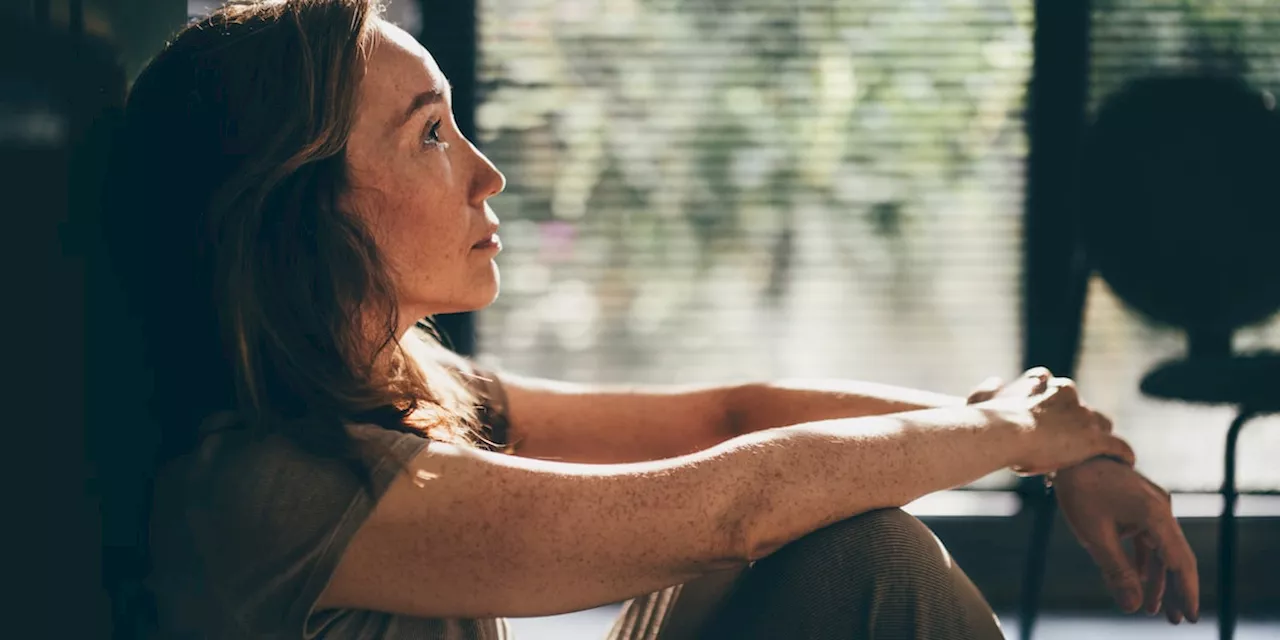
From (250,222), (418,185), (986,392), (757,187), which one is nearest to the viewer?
(250,222)

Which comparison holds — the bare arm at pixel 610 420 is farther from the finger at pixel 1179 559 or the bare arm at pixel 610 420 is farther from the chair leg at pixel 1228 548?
the chair leg at pixel 1228 548

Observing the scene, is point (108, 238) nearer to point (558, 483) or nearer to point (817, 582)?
point (558, 483)

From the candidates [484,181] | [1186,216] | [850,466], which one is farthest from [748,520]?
[1186,216]

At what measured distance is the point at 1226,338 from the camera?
2.26 metres

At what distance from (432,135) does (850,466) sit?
0.52m

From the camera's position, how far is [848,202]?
2.62m

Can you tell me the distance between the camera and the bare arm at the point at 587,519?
3.07 ft

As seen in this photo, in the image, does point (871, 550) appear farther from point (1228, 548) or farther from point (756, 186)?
point (756, 186)

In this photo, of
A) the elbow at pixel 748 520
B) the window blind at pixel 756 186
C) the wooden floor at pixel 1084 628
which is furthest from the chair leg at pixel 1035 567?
the elbow at pixel 748 520

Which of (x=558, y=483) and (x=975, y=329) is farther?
(x=975, y=329)

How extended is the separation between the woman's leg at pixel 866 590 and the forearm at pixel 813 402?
12.9 inches

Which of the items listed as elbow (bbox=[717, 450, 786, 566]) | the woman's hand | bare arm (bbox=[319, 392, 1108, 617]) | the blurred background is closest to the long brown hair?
bare arm (bbox=[319, 392, 1108, 617])

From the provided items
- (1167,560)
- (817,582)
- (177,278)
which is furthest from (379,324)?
(1167,560)

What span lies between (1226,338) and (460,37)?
1.69 metres
